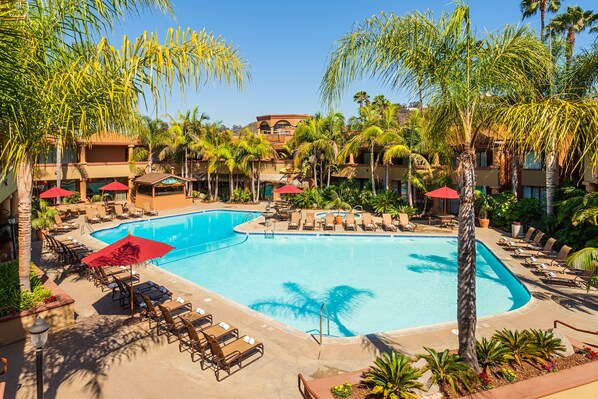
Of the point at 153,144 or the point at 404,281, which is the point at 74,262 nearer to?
the point at 404,281

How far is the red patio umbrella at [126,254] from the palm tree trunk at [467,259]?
792 cm

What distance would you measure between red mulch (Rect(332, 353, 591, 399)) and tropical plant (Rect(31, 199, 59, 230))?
769 inches

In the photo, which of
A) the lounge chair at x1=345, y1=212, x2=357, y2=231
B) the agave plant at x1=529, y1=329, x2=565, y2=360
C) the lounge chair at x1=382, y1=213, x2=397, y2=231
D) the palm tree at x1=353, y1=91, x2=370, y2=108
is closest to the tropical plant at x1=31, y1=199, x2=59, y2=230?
the lounge chair at x1=345, y1=212, x2=357, y2=231

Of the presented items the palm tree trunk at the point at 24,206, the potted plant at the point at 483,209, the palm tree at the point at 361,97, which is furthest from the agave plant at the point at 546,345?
the palm tree at the point at 361,97

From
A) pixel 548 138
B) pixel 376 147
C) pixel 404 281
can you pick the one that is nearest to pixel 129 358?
pixel 548 138

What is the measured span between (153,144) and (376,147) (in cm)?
2108

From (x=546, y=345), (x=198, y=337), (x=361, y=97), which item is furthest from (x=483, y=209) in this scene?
(x=361, y=97)

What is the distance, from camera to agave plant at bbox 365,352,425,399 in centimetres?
603

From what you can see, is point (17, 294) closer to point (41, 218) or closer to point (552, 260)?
point (41, 218)

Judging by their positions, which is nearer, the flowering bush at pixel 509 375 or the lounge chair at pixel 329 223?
the flowering bush at pixel 509 375

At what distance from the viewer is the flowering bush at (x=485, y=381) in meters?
6.39

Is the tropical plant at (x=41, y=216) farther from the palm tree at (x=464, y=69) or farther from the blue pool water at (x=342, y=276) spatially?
the palm tree at (x=464, y=69)

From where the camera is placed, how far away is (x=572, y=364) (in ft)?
23.3

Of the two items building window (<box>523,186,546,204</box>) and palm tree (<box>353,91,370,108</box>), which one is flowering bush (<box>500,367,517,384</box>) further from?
palm tree (<box>353,91,370,108</box>)
